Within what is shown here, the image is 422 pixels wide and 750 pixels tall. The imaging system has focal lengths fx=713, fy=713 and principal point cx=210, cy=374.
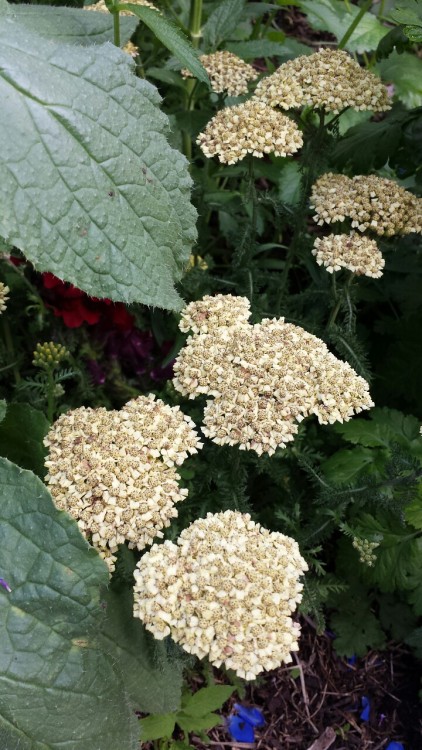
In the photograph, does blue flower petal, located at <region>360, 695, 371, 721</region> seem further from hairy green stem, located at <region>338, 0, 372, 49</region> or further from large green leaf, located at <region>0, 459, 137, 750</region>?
hairy green stem, located at <region>338, 0, 372, 49</region>

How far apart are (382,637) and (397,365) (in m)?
0.91

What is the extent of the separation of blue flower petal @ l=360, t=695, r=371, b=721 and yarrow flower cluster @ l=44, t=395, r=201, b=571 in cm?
121

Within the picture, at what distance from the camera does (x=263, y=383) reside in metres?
1.63

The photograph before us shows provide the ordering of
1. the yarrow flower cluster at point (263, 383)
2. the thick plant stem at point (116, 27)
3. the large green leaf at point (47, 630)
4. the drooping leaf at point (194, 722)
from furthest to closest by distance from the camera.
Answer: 1. the drooping leaf at point (194, 722)
2. the thick plant stem at point (116, 27)
3. the yarrow flower cluster at point (263, 383)
4. the large green leaf at point (47, 630)

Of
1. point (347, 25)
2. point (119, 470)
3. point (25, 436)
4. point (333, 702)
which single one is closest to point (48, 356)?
point (25, 436)

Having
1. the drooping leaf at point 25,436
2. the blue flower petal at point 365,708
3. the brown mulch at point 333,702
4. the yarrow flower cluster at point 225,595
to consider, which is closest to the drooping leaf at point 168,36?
the drooping leaf at point 25,436

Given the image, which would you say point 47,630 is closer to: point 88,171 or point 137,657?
point 137,657

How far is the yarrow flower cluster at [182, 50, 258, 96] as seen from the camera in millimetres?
2172

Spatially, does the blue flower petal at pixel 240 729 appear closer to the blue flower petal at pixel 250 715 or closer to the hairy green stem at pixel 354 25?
the blue flower petal at pixel 250 715

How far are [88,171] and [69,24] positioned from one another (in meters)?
0.67

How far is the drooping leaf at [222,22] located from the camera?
2.49 metres

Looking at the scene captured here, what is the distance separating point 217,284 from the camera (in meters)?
2.38

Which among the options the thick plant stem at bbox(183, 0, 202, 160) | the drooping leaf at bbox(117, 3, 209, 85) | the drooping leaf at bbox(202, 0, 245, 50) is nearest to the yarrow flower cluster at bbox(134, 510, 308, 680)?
the drooping leaf at bbox(117, 3, 209, 85)

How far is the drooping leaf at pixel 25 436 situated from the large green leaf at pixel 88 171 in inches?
24.8
